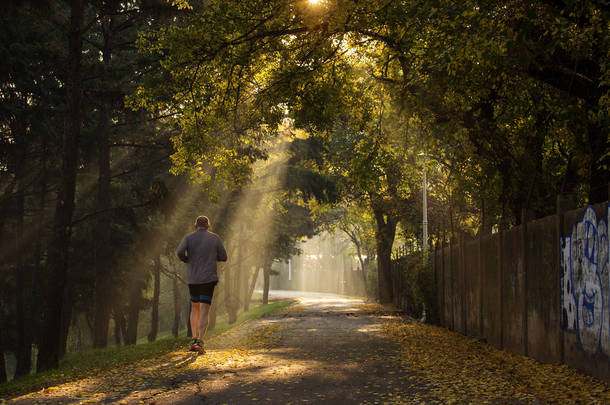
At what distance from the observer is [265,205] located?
1323 inches

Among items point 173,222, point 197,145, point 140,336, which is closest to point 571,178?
point 197,145

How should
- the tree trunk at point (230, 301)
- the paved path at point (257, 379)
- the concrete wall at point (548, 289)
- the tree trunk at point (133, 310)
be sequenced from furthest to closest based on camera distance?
the tree trunk at point (230, 301)
the tree trunk at point (133, 310)
the concrete wall at point (548, 289)
the paved path at point (257, 379)

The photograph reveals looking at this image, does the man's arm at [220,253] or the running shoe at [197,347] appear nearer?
the running shoe at [197,347]

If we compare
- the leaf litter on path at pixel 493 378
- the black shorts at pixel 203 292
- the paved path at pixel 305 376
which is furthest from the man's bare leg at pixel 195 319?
the leaf litter on path at pixel 493 378

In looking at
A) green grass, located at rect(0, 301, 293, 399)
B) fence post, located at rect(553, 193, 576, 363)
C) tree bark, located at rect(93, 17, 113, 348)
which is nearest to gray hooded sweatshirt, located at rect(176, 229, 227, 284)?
green grass, located at rect(0, 301, 293, 399)

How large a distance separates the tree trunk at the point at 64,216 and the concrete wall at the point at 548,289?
858 centimetres

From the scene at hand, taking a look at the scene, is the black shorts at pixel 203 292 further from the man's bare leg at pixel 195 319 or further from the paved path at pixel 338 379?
the paved path at pixel 338 379

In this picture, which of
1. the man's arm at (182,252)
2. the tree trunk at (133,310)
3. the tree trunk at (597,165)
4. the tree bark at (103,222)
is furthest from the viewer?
the tree trunk at (133,310)

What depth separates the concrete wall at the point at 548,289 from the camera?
7.49 meters

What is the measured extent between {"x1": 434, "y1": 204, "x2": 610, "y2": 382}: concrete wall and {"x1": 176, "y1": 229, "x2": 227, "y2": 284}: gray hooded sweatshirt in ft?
15.4

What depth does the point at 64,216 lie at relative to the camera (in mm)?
14031

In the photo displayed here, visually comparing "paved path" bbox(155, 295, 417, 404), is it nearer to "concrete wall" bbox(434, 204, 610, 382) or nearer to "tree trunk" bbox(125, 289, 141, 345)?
"concrete wall" bbox(434, 204, 610, 382)

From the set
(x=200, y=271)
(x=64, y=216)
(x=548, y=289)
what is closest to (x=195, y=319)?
(x=200, y=271)

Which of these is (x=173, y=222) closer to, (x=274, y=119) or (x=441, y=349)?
(x=274, y=119)
